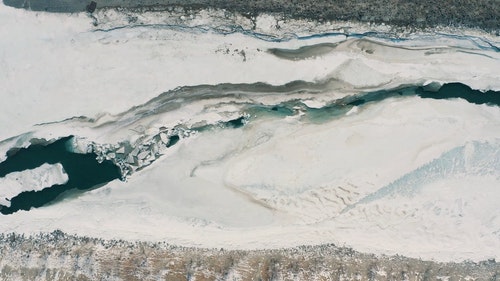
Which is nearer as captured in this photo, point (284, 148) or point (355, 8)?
point (355, 8)

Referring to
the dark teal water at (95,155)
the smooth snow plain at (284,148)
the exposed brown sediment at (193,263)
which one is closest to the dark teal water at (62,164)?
the dark teal water at (95,155)

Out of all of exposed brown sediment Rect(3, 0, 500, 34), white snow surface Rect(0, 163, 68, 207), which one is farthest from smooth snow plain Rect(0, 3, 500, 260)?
exposed brown sediment Rect(3, 0, 500, 34)

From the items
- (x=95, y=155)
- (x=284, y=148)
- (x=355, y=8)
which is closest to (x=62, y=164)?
(x=95, y=155)

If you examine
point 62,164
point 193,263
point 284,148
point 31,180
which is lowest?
point 193,263

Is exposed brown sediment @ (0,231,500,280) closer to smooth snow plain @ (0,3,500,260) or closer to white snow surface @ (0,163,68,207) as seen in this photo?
smooth snow plain @ (0,3,500,260)

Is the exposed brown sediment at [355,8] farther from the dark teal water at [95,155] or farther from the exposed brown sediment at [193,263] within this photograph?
the exposed brown sediment at [193,263]

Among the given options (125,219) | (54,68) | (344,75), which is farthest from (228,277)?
(54,68)

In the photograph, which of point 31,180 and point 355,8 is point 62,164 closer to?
point 31,180
